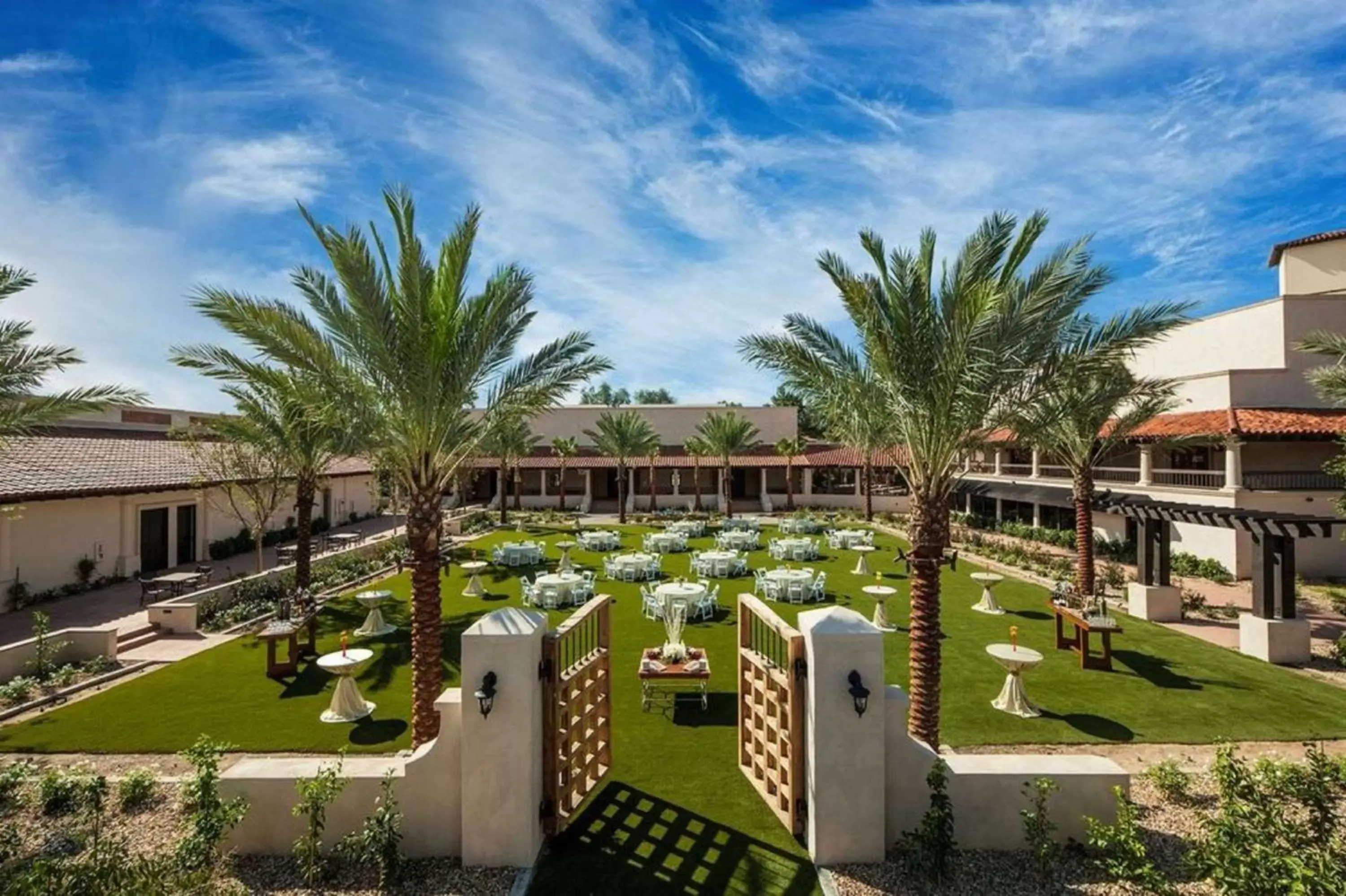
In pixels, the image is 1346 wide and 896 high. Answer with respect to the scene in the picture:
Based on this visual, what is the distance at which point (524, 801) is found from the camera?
5957 millimetres

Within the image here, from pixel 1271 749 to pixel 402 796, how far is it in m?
11.7

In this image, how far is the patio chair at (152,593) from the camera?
16.3m

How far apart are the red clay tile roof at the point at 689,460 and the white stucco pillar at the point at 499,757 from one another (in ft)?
117

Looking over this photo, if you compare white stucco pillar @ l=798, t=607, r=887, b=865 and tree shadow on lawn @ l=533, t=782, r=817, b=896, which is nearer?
tree shadow on lawn @ l=533, t=782, r=817, b=896

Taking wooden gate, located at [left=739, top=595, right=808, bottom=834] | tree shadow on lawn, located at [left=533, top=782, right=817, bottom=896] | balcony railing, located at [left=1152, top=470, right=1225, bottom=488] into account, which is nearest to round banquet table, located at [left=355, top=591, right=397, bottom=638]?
tree shadow on lawn, located at [left=533, top=782, right=817, bottom=896]

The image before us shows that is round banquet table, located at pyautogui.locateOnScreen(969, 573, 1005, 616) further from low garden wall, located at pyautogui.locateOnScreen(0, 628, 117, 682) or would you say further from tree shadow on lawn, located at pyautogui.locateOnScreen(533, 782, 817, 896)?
low garden wall, located at pyautogui.locateOnScreen(0, 628, 117, 682)

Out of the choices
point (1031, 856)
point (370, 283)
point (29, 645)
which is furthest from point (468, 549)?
point (1031, 856)

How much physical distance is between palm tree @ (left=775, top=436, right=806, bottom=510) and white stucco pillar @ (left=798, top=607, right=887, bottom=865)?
34.2m

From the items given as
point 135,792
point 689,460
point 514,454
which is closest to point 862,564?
point 135,792

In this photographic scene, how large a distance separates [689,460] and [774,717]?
37.2m

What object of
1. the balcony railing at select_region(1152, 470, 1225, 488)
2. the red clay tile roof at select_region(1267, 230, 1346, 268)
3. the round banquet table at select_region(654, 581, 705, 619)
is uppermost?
the red clay tile roof at select_region(1267, 230, 1346, 268)

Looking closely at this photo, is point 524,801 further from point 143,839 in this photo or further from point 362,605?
point 362,605

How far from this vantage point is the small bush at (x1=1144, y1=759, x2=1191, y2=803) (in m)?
7.09

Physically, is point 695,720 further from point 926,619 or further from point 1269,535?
point 1269,535
